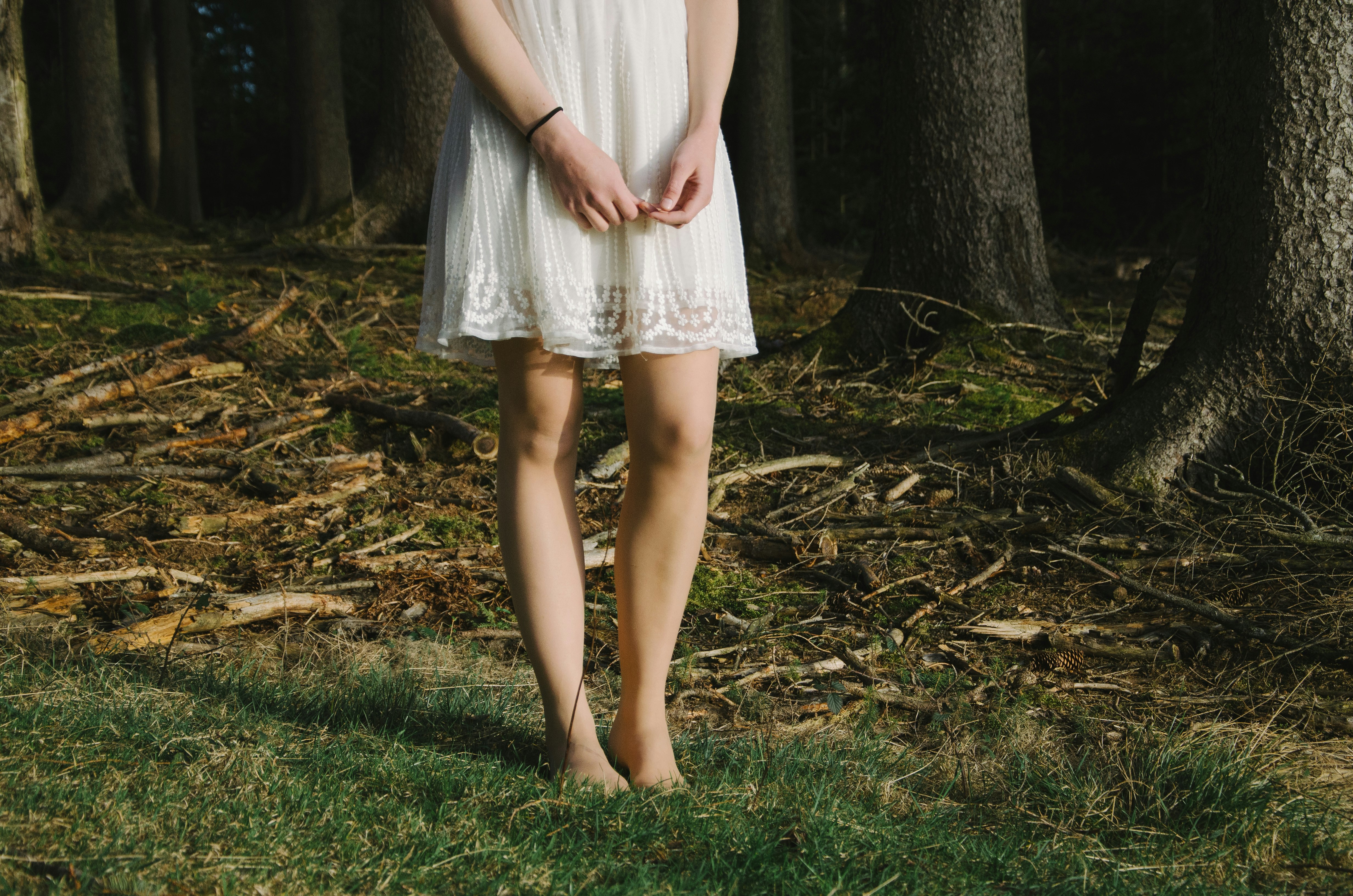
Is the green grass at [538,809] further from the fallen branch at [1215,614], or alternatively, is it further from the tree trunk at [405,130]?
the tree trunk at [405,130]

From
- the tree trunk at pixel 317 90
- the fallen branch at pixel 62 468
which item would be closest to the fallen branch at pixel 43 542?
the fallen branch at pixel 62 468

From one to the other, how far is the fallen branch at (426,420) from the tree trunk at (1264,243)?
2.41 meters

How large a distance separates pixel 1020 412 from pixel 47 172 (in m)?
21.4

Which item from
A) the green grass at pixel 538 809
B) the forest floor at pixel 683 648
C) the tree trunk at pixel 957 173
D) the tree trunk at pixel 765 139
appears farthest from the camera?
the tree trunk at pixel 765 139

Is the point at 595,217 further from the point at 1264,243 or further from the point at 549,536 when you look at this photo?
the point at 1264,243

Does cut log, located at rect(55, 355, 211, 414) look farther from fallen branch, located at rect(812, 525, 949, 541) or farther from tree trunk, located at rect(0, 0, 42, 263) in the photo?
fallen branch, located at rect(812, 525, 949, 541)

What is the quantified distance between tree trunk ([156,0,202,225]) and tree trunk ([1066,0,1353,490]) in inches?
612

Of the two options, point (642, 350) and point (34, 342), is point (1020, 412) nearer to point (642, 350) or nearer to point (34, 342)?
point (642, 350)

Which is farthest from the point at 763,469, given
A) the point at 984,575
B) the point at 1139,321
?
the point at 1139,321

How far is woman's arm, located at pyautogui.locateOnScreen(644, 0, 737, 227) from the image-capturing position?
1.77m

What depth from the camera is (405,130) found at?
832 centimetres

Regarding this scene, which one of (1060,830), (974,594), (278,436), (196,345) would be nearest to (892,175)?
(974,594)

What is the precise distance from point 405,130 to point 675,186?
7.29m

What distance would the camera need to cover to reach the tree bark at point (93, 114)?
39.2ft
